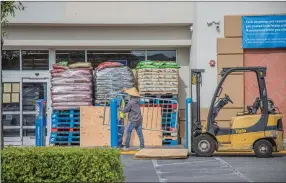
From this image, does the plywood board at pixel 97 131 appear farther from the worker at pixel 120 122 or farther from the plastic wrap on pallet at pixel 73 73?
the plastic wrap on pallet at pixel 73 73

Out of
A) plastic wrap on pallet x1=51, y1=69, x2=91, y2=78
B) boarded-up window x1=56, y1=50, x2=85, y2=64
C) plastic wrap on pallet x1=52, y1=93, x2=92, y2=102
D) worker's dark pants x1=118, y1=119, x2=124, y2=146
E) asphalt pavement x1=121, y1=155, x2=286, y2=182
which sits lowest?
asphalt pavement x1=121, y1=155, x2=286, y2=182

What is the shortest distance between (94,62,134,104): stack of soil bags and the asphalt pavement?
11.8ft

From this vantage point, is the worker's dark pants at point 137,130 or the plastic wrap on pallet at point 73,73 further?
the plastic wrap on pallet at point 73,73

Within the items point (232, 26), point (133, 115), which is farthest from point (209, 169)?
point (232, 26)

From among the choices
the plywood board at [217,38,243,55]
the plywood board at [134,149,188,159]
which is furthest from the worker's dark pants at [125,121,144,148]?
the plywood board at [217,38,243,55]

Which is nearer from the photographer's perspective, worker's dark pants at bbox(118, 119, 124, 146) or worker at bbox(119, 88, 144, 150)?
worker at bbox(119, 88, 144, 150)

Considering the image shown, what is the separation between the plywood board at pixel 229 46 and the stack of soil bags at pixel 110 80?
3177 millimetres

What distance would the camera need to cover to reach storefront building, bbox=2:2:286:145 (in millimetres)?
19047

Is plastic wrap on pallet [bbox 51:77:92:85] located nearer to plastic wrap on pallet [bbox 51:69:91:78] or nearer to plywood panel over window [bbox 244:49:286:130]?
plastic wrap on pallet [bbox 51:69:91:78]

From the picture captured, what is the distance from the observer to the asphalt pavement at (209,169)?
1144 cm

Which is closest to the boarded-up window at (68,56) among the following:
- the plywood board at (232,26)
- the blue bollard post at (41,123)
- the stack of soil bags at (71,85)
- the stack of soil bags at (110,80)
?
the stack of soil bags at (71,85)

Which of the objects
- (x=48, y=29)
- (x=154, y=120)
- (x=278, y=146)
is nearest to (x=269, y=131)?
(x=278, y=146)

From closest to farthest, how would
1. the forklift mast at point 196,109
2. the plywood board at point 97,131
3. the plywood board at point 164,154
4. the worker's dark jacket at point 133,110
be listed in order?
the plywood board at point 164,154 → the forklift mast at point 196,109 → the worker's dark jacket at point 133,110 → the plywood board at point 97,131

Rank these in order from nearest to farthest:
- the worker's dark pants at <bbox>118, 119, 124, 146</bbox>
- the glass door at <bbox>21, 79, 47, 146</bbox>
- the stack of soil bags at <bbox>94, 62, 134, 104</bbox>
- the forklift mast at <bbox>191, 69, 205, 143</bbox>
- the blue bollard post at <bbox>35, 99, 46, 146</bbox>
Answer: the forklift mast at <bbox>191, 69, 205, 143</bbox>
the blue bollard post at <bbox>35, 99, 46, 146</bbox>
the worker's dark pants at <bbox>118, 119, 124, 146</bbox>
the stack of soil bags at <bbox>94, 62, 134, 104</bbox>
the glass door at <bbox>21, 79, 47, 146</bbox>
